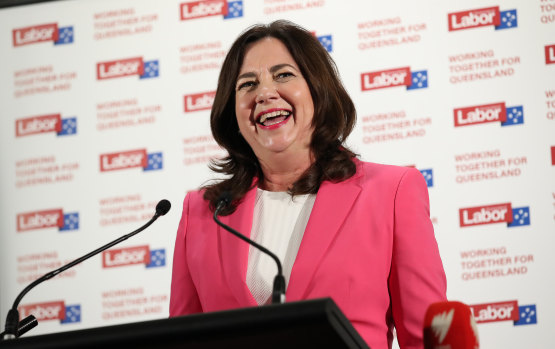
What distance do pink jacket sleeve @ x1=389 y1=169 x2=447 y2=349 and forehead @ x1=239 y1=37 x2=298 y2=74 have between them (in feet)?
1.95

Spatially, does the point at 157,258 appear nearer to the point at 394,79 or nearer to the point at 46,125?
the point at 46,125

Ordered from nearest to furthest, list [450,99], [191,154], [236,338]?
[236,338] → [450,99] → [191,154]

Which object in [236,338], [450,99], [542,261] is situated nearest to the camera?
[236,338]

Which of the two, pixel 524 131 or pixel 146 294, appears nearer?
pixel 524 131

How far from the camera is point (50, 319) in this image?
4.69 m

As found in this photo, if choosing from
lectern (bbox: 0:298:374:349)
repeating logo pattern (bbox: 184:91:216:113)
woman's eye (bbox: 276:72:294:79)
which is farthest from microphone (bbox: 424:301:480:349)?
repeating logo pattern (bbox: 184:91:216:113)

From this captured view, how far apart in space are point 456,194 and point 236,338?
3156 millimetres

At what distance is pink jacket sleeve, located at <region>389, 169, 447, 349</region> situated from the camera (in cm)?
199

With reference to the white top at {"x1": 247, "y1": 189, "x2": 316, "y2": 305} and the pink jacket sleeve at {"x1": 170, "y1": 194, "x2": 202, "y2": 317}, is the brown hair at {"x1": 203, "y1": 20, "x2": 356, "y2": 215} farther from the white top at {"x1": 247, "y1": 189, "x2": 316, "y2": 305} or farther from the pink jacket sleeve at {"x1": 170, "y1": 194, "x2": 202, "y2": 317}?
the pink jacket sleeve at {"x1": 170, "y1": 194, "x2": 202, "y2": 317}

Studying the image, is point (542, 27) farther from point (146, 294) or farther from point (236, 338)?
point (236, 338)

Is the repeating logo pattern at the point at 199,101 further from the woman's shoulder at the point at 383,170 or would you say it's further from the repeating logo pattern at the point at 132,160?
the woman's shoulder at the point at 383,170

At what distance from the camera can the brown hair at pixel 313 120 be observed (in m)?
2.32

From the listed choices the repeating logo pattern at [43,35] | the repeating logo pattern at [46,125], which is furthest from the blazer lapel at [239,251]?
the repeating logo pattern at [43,35]

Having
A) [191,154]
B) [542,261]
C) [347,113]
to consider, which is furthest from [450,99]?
[347,113]
